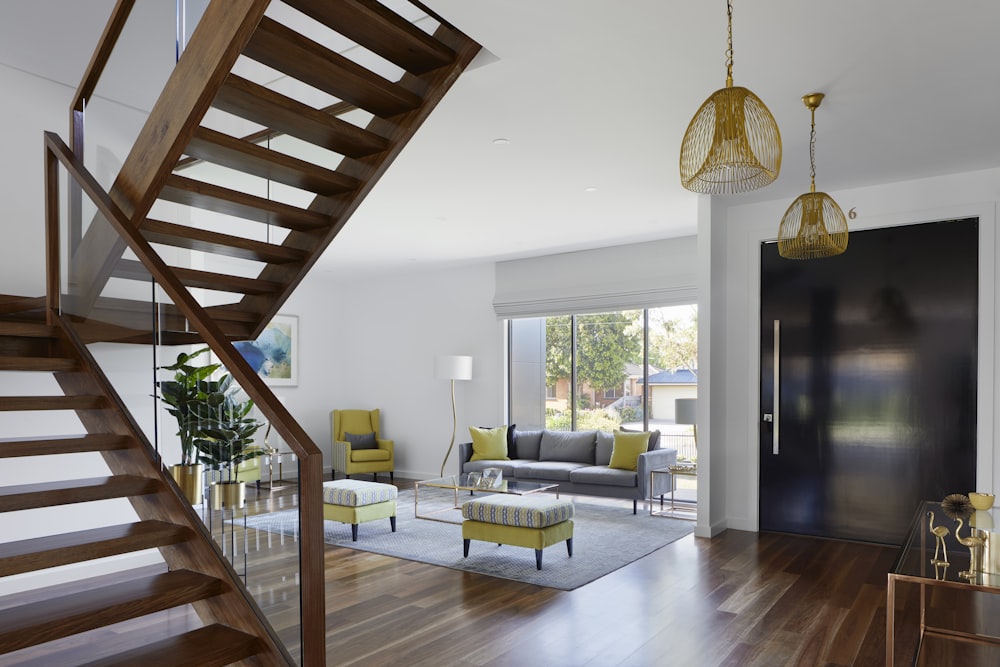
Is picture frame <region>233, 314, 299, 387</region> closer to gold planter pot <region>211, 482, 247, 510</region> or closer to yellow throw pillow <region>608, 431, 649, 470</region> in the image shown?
yellow throw pillow <region>608, 431, 649, 470</region>

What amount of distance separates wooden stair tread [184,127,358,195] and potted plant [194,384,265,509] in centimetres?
125

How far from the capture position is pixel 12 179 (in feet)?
14.6

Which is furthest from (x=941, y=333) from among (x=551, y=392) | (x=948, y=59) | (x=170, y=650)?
(x=170, y=650)

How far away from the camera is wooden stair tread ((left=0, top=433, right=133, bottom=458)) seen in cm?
261

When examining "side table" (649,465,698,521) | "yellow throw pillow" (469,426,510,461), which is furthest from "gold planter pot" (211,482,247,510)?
"yellow throw pillow" (469,426,510,461)

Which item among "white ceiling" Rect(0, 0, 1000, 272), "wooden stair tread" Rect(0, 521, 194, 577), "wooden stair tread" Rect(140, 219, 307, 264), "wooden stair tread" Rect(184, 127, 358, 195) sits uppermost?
"white ceiling" Rect(0, 0, 1000, 272)

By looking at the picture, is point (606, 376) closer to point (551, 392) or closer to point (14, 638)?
point (551, 392)

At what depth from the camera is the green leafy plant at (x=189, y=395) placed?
8.41ft

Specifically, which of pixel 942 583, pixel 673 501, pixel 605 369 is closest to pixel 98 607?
pixel 942 583

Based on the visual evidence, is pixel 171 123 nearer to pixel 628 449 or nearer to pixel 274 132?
pixel 274 132

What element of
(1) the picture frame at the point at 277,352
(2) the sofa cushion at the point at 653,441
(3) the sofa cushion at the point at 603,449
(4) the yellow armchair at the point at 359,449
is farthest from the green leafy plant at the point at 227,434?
(1) the picture frame at the point at 277,352

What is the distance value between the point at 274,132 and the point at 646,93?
2056 millimetres

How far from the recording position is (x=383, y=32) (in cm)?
313

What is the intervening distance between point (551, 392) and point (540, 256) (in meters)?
1.71
